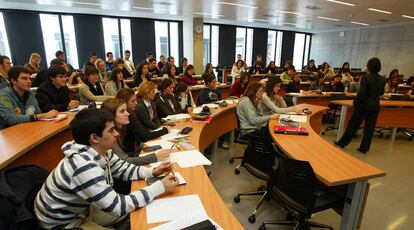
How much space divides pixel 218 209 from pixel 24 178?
42.2 inches

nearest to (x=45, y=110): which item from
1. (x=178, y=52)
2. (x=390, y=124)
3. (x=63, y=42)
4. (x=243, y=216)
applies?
(x=243, y=216)

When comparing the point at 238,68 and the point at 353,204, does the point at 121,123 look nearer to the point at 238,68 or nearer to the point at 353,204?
the point at 353,204

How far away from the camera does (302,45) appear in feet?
53.2

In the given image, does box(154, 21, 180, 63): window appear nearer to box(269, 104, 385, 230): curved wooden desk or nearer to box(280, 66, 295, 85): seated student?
box(280, 66, 295, 85): seated student

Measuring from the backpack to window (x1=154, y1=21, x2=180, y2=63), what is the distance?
432 inches

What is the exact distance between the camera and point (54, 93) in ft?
11.3

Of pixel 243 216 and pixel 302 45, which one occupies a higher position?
pixel 302 45

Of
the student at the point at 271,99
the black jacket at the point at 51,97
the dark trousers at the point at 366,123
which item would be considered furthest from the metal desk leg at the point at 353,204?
the black jacket at the point at 51,97

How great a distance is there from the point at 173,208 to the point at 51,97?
2964 millimetres

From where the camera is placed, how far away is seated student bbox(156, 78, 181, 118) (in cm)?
369

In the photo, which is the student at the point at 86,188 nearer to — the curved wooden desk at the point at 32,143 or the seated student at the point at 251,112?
the curved wooden desk at the point at 32,143

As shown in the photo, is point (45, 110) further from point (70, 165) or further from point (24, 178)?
point (70, 165)

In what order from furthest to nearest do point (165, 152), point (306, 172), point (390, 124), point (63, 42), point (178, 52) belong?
point (178, 52), point (63, 42), point (390, 124), point (165, 152), point (306, 172)

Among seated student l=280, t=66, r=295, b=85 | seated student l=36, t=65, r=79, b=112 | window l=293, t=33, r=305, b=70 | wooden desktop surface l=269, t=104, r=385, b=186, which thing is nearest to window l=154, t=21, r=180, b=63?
seated student l=280, t=66, r=295, b=85
